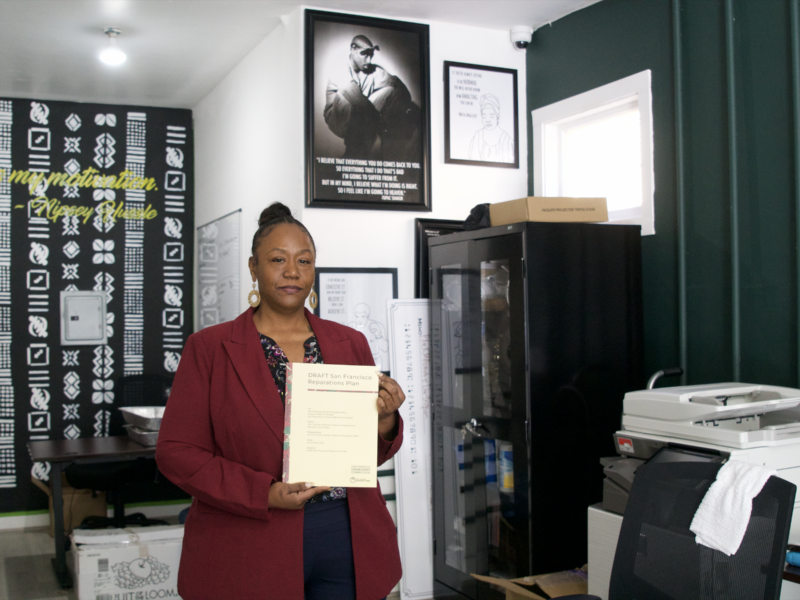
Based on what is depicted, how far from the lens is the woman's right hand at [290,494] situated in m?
1.52

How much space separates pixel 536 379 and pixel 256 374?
4.88ft

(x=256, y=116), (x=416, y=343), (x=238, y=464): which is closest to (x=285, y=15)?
(x=256, y=116)

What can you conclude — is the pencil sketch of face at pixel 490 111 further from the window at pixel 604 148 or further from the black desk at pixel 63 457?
the black desk at pixel 63 457

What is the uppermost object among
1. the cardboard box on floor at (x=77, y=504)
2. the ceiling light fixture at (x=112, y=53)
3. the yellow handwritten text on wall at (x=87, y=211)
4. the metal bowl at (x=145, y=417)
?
the ceiling light fixture at (x=112, y=53)

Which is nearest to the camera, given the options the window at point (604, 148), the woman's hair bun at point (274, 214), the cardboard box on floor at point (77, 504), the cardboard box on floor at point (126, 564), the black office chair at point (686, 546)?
the black office chair at point (686, 546)

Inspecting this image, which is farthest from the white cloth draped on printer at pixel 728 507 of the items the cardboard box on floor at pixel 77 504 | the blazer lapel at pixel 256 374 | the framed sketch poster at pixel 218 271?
the cardboard box on floor at pixel 77 504

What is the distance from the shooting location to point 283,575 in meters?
1.55

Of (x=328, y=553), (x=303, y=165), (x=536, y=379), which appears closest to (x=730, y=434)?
(x=536, y=379)

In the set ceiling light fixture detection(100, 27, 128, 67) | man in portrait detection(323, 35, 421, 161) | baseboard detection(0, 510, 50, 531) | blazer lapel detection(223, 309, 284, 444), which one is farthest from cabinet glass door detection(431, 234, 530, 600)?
baseboard detection(0, 510, 50, 531)

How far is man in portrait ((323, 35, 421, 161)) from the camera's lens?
3.51 m

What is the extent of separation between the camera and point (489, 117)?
12.6 feet

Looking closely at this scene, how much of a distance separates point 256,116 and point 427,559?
2571 mm

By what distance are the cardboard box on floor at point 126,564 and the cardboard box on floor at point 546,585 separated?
166 centimetres

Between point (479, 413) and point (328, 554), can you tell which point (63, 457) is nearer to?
point (479, 413)
